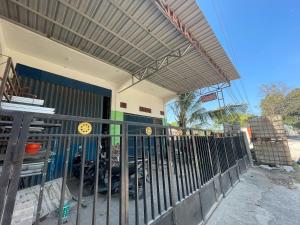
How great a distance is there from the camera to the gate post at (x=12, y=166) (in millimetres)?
841

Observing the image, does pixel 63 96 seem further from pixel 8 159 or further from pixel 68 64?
pixel 8 159

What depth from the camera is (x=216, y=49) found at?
520cm

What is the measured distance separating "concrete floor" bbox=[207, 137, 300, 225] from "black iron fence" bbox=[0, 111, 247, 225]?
0.28 m

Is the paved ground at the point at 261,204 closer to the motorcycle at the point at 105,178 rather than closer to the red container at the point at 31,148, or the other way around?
the motorcycle at the point at 105,178

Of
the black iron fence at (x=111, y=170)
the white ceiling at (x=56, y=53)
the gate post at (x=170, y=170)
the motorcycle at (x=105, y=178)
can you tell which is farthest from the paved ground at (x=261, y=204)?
the white ceiling at (x=56, y=53)

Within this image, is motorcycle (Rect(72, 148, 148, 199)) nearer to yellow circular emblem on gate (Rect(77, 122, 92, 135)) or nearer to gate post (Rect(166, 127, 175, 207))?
gate post (Rect(166, 127, 175, 207))

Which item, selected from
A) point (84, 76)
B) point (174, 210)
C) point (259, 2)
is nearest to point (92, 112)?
point (84, 76)

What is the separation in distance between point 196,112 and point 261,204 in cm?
648

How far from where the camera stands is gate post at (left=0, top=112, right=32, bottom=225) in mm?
841

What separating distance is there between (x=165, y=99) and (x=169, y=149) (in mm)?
7305

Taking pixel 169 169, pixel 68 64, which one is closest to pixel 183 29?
pixel 169 169

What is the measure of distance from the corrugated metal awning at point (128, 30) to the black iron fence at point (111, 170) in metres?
2.41

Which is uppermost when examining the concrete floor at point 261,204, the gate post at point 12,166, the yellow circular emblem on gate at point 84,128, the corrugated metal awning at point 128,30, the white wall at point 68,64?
the corrugated metal awning at point 128,30

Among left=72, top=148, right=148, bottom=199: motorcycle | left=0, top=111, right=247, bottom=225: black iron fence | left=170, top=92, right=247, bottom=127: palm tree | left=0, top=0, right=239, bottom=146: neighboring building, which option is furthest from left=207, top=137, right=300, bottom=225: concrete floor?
left=170, top=92, right=247, bottom=127: palm tree
